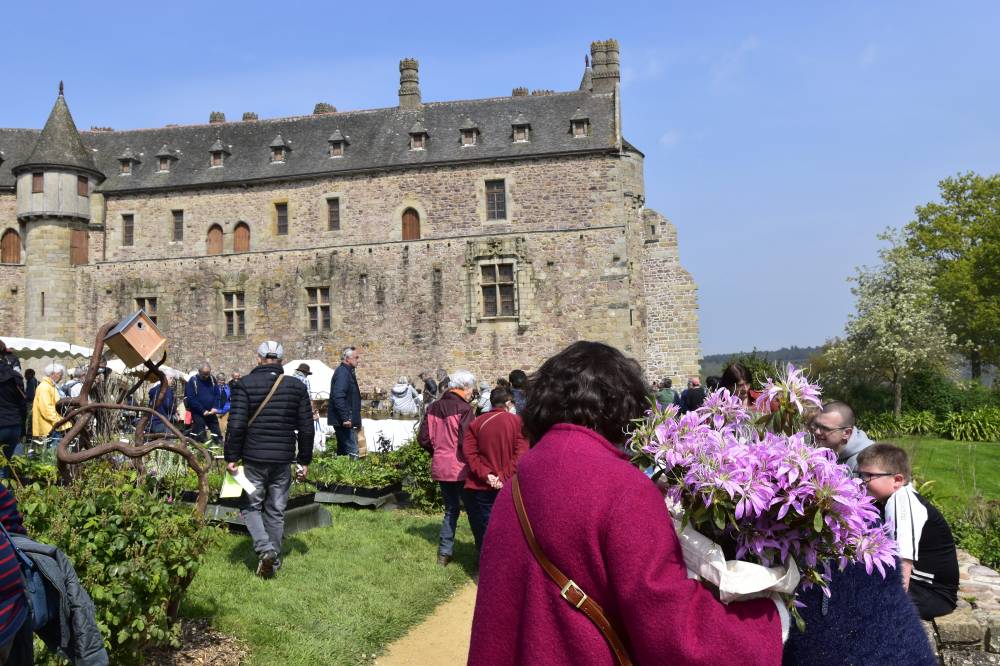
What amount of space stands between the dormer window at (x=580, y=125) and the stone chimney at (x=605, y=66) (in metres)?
2.03

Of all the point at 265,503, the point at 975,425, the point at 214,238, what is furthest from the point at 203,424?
the point at 975,425

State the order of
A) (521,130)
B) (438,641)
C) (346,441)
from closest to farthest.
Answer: (438,641), (346,441), (521,130)

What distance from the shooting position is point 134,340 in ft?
18.0

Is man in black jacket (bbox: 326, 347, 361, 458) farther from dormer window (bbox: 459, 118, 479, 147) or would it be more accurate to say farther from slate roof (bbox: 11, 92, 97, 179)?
slate roof (bbox: 11, 92, 97, 179)

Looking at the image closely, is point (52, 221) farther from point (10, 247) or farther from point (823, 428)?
point (823, 428)

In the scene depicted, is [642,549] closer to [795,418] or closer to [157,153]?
[795,418]

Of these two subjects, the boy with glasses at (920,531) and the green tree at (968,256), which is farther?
the green tree at (968,256)

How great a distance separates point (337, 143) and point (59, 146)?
33.7 ft

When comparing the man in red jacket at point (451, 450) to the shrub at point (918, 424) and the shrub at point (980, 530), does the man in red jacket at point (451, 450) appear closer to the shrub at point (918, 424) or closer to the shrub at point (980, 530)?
the shrub at point (980, 530)

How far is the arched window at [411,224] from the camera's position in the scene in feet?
92.4

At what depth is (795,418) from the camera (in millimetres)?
2307

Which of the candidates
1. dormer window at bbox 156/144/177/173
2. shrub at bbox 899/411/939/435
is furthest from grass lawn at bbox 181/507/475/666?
dormer window at bbox 156/144/177/173

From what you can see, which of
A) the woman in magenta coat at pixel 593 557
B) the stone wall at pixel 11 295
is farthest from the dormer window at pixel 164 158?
the woman in magenta coat at pixel 593 557

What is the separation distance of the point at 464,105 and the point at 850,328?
52.1ft
